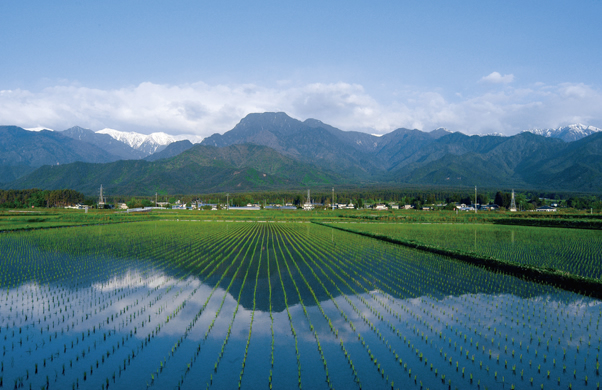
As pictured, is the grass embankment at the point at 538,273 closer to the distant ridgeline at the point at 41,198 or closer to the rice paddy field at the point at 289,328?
the rice paddy field at the point at 289,328

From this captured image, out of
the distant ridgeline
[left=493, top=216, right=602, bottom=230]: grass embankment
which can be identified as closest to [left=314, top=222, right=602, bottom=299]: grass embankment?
[left=493, top=216, right=602, bottom=230]: grass embankment

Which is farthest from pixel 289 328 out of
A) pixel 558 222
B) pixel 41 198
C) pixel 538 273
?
pixel 41 198

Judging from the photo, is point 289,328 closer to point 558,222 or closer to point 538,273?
point 538,273

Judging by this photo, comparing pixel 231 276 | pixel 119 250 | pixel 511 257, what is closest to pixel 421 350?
pixel 231 276

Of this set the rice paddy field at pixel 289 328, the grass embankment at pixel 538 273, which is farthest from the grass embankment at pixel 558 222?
the grass embankment at pixel 538 273

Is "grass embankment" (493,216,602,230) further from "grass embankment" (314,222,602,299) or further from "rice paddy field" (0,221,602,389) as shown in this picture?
"grass embankment" (314,222,602,299)

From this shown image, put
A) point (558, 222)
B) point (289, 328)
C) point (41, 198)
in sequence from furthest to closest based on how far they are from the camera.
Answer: point (41, 198) < point (558, 222) < point (289, 328)

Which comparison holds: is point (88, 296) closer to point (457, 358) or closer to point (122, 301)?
point (122, 301)

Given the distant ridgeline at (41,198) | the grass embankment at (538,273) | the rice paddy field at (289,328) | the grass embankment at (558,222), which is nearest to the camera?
the rice paddy field at (289,328)
